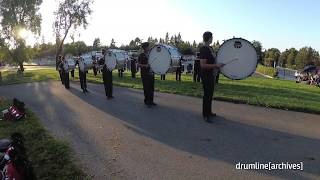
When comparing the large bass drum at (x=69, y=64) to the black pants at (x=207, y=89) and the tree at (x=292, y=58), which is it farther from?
the tree at (x=292, y=58)

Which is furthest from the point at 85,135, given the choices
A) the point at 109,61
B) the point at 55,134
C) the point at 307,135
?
the point at 109,61

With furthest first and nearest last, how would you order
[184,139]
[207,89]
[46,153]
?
[207,89] → [184,139] → [46,153]

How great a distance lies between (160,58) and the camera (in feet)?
49.9

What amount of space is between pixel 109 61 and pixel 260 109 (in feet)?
27.8

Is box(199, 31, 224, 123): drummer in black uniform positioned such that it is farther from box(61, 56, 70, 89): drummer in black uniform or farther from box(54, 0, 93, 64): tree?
box(54, 0, 93, 64): tree

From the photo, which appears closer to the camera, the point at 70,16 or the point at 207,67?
the point at 207,67

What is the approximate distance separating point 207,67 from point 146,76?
4.06 meters

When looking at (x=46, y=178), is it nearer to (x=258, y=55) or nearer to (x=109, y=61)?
(x=258, y=55)

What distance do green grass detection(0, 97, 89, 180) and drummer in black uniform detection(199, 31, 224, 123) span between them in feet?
11.6

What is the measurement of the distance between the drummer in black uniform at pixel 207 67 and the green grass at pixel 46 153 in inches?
139

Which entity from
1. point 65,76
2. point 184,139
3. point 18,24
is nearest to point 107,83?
point 65,76

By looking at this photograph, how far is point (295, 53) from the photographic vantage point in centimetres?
9525

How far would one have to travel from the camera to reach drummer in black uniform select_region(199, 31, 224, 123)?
1080cm

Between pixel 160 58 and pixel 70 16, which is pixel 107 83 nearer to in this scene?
pixel 160 58
